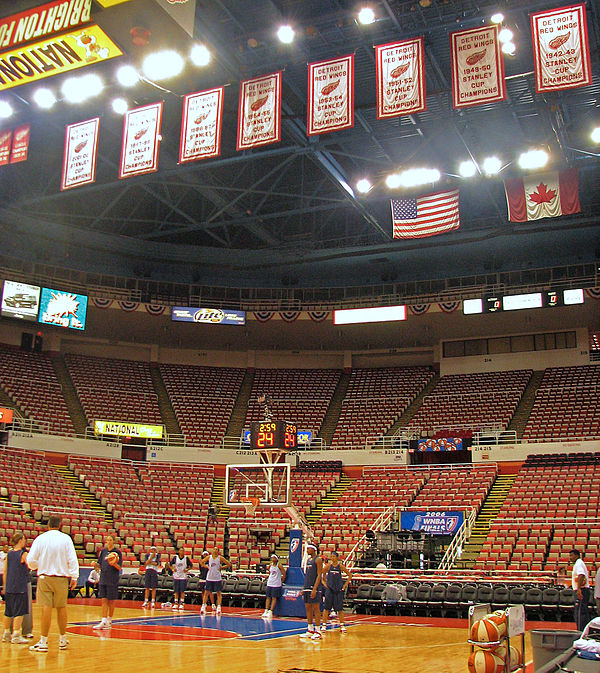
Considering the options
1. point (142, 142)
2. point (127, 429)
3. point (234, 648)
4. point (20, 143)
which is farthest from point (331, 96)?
point (127, 429)

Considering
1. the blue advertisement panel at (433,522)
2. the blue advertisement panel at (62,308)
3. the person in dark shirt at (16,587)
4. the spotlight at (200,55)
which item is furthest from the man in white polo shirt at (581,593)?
the blue advertisement panel at (62,308)

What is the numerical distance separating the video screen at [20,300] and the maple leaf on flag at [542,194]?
21.2 m

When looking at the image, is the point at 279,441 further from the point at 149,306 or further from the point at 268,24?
the point at 149,306

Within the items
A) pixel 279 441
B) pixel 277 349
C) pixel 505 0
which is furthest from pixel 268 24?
pixel 277 349

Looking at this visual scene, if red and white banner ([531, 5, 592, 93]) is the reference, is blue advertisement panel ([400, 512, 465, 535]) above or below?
below

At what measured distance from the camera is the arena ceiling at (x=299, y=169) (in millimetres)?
18641

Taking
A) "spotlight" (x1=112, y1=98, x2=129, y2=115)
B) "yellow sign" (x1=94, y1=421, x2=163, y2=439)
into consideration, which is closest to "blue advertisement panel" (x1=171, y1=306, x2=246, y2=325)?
"yellow sign" (x1=94, y1=421, x2=163, y2=439)

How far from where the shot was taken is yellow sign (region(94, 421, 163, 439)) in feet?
99.7

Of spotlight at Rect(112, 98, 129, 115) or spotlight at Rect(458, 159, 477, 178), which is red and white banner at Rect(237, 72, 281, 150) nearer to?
spotlight at Rect(112, 98, 129, 115)

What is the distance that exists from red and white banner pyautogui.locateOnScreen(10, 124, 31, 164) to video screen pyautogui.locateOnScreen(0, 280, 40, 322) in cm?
1018

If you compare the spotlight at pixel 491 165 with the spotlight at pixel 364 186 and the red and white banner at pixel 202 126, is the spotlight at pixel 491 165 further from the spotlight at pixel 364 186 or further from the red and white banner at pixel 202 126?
the red and white banner at pixel 202 126

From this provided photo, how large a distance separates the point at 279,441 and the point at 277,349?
67.1 ft

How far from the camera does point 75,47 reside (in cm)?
1244

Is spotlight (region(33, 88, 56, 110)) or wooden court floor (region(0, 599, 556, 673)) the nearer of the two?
wooden court floor (region(0, 599, 556, 673))
